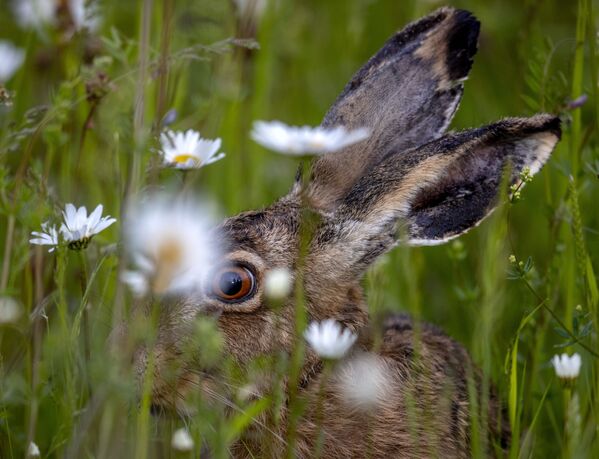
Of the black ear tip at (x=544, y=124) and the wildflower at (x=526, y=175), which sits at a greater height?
the black ear tip at (x=544, y=124)

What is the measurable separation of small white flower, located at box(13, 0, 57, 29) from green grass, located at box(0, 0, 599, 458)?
11cm

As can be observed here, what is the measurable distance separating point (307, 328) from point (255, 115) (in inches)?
93.6

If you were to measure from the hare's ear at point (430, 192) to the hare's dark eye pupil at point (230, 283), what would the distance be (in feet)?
1.30

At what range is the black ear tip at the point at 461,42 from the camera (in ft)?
13.8

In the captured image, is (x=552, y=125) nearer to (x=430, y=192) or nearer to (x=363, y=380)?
(x=430, y=192)

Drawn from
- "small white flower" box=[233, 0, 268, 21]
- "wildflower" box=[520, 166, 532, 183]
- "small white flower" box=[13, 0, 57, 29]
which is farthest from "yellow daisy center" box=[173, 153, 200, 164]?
"small white flower" box=[233, 0, 268, 21]

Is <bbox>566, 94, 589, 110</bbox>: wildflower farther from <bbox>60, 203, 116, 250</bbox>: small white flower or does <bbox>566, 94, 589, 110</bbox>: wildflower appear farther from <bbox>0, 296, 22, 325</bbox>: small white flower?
<bbox>0, 296, 22, 325</bbox>: small white flower

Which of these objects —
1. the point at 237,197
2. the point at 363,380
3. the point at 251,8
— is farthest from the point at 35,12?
the point at 363,380

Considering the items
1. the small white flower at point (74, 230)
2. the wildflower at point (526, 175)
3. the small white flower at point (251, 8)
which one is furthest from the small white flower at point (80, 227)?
the small white flower at point (251, 8)

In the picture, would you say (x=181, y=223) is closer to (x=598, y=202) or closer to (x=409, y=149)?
(x=409, y=149)

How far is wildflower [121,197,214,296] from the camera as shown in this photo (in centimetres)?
263

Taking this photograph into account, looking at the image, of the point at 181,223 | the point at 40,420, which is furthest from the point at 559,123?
the point at 40,420

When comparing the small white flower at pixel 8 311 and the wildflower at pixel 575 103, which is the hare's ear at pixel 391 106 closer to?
the wildflower at pixel 575 103

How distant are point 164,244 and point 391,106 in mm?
1973
